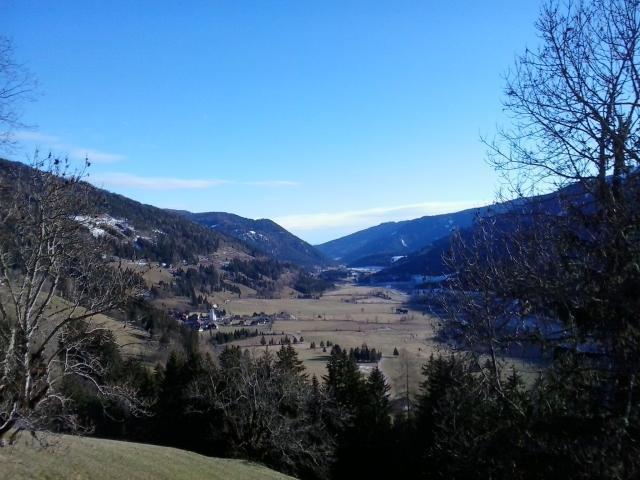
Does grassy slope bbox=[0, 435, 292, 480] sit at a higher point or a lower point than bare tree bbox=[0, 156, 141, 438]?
lower

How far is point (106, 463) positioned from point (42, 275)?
7971 millimetres

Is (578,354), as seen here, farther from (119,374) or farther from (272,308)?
(272,308)

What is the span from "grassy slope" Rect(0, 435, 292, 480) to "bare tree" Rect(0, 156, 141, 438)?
1.92 metres

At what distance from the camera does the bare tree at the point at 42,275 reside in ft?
38.4

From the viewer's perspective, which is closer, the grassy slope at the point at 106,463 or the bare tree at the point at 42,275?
the bare tree at the point at 42,275

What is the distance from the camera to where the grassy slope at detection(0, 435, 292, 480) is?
1436cm

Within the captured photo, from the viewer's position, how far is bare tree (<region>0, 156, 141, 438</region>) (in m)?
11.7

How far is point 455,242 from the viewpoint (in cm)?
1462

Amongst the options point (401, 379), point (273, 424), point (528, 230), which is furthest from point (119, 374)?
point (528, 230)

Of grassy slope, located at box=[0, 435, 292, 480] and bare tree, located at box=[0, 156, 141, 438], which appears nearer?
bare tree, located at box=[0, 156, 141, 438]

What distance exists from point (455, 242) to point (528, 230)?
21.4 ft

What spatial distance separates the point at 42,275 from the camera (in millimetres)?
12672

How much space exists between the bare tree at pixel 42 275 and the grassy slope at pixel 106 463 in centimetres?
192

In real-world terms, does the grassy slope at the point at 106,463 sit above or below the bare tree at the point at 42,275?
below
